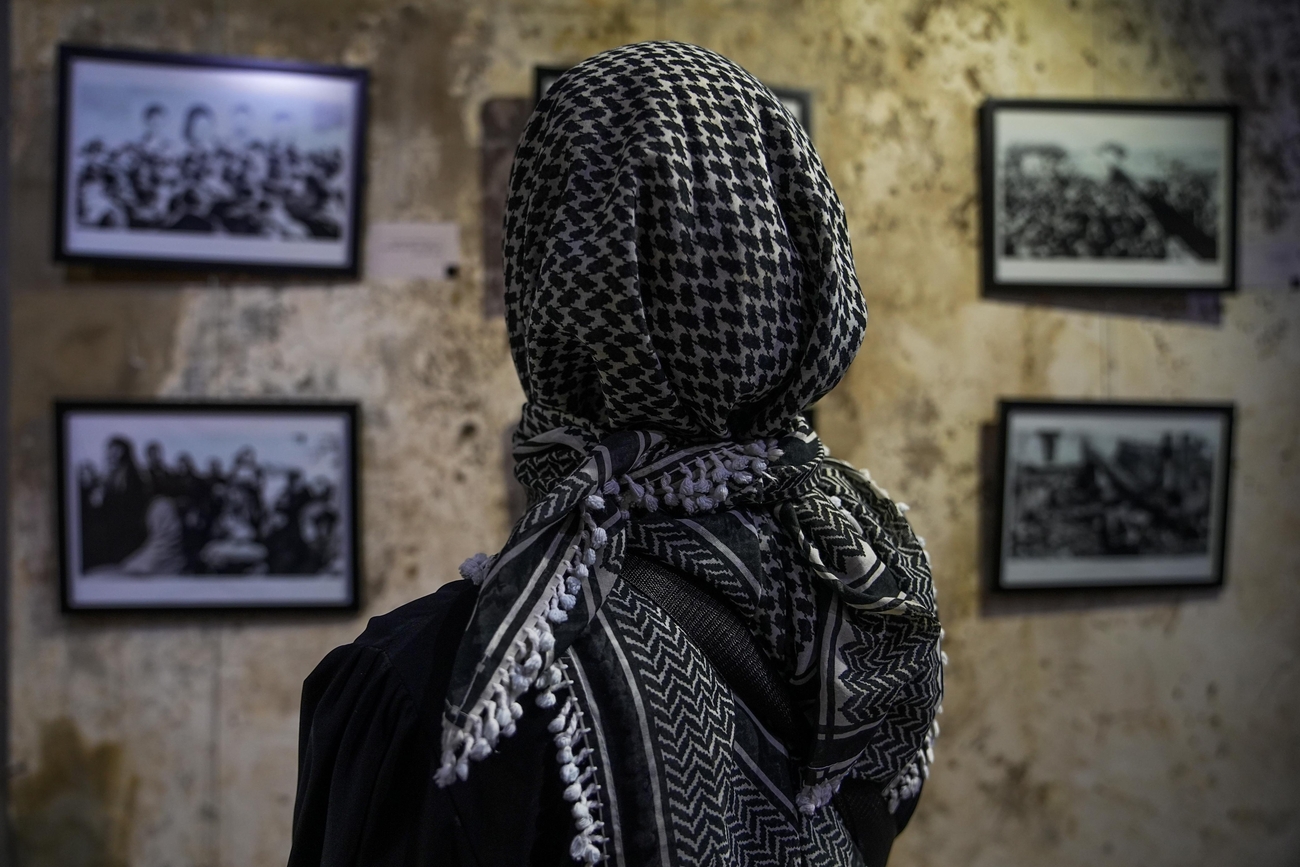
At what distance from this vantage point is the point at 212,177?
1874 millimetres

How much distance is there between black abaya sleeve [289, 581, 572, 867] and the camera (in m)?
0.58

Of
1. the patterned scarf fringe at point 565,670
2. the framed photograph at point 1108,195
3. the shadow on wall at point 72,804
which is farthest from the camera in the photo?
the framed photograph at point 1108,195

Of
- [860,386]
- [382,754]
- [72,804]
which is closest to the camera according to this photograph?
[382,754]

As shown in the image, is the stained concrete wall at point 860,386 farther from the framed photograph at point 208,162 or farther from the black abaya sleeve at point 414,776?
the black abaya sleeve at point 414,776

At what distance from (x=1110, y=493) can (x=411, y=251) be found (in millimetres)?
1764

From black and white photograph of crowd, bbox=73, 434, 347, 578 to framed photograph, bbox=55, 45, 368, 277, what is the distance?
0.42 m

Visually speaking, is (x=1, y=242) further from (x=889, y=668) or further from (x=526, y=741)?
(x=889, y=668)

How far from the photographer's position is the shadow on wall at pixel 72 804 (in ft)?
6.06

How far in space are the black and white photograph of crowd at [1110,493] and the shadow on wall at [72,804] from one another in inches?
82.6

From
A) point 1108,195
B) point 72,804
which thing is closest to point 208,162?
point 72,804

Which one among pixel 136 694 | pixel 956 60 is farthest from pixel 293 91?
pixel 956 60

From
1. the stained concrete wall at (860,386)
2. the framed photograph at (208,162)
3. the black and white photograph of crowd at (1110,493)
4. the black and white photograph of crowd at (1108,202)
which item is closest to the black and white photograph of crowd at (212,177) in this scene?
the framed photograph at (208,162)

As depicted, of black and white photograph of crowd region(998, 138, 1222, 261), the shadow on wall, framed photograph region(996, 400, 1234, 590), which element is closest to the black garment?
the shadow on wall

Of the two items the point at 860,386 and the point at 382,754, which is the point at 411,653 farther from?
the point at 860,386
